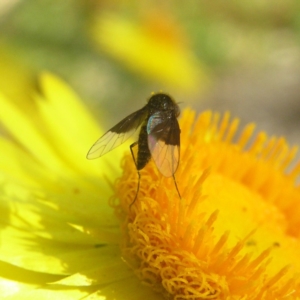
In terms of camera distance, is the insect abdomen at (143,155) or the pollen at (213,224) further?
the insect abdomen at (143,155)

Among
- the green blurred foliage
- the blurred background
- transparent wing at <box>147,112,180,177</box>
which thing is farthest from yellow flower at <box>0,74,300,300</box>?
the green blurred foliage

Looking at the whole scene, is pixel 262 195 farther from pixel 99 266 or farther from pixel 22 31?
pixel 22 31

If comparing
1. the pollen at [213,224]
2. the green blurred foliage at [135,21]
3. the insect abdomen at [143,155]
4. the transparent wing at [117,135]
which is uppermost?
the green blurred foliage at [135,21]

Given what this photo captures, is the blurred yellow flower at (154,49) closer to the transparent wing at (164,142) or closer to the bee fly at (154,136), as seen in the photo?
the bee fly at (154,136)

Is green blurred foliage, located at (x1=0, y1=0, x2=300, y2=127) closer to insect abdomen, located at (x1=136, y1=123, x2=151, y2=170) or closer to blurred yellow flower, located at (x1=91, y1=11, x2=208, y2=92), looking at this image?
blurred yellow flower, located at (x1=91, y1=11, x2=208, y2=92)

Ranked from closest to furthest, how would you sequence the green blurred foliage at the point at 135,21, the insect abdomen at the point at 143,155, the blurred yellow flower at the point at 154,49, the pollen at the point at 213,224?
the pollen at the point at 213,224, the insect abdomen at the point at 143,155, the green blurred foliage at the point at 135,21, the blurred yellow flower at the point at 154,49

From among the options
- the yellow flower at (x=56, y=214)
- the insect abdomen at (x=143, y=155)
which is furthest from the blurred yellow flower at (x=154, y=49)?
the insect abdomen at (x=143, y=155)

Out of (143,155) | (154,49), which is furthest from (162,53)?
(143,155)
